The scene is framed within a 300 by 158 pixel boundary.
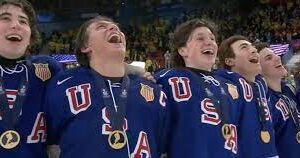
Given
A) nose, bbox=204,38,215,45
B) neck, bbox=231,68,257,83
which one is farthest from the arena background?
nose, bbox=204,38,215,45

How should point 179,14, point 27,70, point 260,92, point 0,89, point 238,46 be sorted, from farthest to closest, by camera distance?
point 179,14
point 238,46
point 260,92
point 27,70
point 0,89

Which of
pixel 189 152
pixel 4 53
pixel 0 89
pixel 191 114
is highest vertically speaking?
pixel 4 53

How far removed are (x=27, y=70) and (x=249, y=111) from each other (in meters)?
1.59

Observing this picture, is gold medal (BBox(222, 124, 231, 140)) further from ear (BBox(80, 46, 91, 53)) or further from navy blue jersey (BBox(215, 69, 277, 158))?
ear (BBox(80, 46, 91, 53))

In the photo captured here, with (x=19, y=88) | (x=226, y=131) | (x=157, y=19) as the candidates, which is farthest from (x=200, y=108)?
(x=157, y=19)

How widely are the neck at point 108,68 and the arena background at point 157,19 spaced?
15171 millimetres

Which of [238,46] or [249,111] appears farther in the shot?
[238,46]

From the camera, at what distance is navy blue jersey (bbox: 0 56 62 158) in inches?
99.7

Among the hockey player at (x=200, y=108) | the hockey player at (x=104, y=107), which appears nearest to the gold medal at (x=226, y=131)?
the hockey player at (x=200, y=108)

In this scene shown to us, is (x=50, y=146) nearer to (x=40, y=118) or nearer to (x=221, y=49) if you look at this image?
(x=40, y=118)

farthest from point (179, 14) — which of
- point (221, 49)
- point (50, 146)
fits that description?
point (50, 146)

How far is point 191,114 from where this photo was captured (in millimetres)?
3012

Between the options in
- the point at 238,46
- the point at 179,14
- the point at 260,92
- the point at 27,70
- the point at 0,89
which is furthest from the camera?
the point at 179,14

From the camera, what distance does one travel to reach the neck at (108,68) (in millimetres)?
2760
